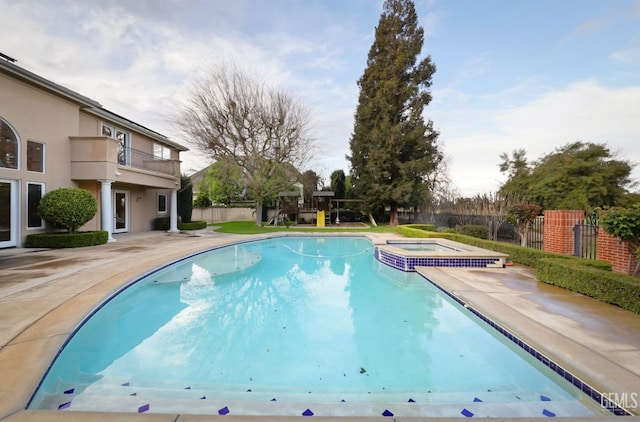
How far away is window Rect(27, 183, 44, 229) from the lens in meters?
9.85

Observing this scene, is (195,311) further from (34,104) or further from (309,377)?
(34,104)

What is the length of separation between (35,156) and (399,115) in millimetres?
21807

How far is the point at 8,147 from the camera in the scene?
364 inches

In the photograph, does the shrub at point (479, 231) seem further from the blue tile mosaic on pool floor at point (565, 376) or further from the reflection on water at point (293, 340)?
the blue tile mosaic on pool floor at point (565, 376)

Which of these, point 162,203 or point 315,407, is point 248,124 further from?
point 315,407

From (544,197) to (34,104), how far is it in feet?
90.8

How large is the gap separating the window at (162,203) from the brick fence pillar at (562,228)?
1963 centimetres

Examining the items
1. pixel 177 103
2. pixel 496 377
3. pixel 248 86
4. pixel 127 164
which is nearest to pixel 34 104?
pixel 127 164

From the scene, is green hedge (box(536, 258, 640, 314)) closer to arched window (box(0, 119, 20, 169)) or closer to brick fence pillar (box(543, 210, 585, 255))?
brick fence pillar (box(543, 210, 585, 255))

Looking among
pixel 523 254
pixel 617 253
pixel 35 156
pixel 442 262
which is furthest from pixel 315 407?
pixel 35 156

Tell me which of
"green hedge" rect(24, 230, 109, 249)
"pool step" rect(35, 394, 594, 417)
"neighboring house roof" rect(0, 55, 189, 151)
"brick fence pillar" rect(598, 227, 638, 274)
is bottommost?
"pool step" rect(35, 394, 594, 417)

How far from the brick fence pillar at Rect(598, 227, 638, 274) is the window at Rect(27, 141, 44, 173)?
54.7 ft

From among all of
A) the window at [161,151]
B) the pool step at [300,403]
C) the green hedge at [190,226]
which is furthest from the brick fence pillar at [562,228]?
the window at [161,151]

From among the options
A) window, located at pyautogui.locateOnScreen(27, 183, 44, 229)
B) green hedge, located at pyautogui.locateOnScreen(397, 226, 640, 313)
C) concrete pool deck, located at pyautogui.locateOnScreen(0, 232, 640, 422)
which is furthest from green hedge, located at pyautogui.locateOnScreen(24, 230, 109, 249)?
green hedge, located at pyautogui.locateOnScreen(397, 226, 640, 313)
